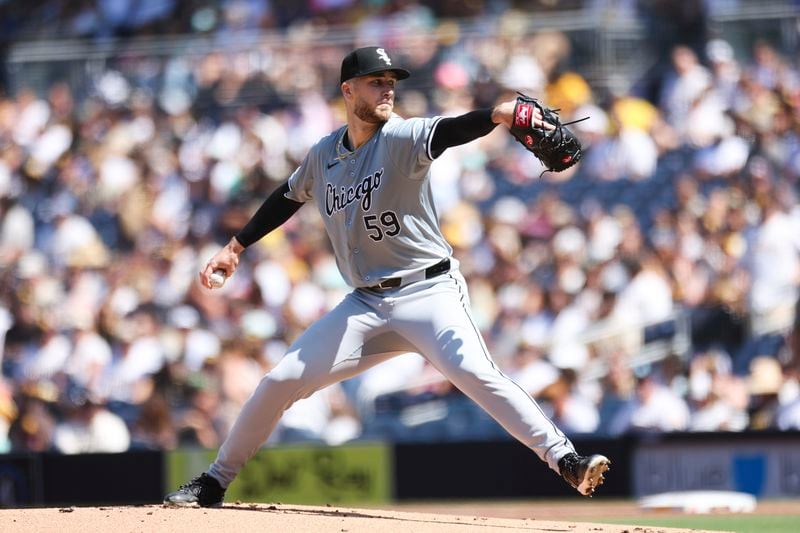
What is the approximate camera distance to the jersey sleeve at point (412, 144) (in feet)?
16.6

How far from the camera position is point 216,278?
223 inches

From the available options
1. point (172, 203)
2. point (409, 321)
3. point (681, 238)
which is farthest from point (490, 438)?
point (409, 321)

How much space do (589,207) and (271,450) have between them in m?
3.55

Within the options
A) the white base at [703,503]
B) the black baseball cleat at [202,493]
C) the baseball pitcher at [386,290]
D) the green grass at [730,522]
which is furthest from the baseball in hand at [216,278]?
the white base at [703,503]

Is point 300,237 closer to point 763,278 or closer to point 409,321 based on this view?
point 763,278

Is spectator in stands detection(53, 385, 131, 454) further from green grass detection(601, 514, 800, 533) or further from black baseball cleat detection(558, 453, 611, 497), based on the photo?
black baseball cleat detection(558, 453, 611, 497)

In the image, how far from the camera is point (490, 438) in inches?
402

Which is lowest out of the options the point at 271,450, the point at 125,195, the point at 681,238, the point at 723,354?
the point at 271,450

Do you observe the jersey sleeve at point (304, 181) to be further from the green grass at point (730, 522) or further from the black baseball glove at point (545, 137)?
the green grass at point (730, 522)

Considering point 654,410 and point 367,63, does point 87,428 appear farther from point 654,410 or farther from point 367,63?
point 367,63

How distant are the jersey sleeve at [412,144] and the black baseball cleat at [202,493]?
1.59 metres

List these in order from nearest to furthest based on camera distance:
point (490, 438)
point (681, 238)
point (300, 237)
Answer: point (490, 438) → point (681, 238) → point (300, 237)

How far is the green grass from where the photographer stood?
754 cm

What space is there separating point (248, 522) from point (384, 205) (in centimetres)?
132
